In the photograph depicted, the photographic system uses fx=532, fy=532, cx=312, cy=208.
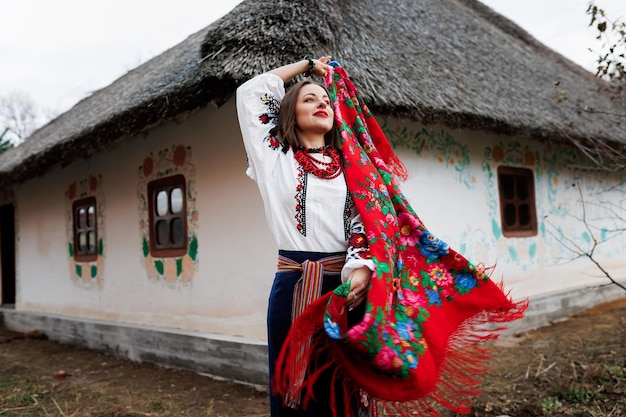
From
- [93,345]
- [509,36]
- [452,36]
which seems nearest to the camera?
[93,345]

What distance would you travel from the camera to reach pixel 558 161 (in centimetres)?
639

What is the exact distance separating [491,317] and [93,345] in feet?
16.4

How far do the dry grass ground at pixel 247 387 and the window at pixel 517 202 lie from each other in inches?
42.2

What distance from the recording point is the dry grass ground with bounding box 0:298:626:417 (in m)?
3.16

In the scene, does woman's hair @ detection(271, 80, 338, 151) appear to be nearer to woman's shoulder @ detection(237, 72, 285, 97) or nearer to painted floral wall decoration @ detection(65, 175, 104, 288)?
woman's shoulder @ detection(237, 72, 285, 97)

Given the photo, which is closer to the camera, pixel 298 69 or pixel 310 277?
pixel 310 277

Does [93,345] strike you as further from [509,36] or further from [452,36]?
[509,36]

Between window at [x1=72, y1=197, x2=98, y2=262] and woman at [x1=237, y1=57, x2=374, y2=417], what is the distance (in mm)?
4747

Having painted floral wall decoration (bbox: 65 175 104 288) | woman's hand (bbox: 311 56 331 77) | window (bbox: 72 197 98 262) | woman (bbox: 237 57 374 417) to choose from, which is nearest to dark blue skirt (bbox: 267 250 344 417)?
woman (bbox: 237 57 374 417)

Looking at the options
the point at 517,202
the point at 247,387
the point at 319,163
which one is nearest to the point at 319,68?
the point at 319,163

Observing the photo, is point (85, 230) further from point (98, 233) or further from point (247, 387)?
point (247, 387)

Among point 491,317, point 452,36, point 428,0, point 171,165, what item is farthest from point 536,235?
point 491,317

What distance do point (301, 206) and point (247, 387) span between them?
8.34 ft

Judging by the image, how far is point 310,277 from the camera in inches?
65.4
